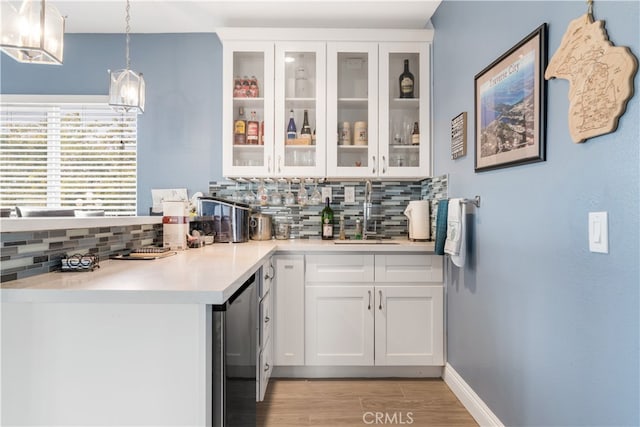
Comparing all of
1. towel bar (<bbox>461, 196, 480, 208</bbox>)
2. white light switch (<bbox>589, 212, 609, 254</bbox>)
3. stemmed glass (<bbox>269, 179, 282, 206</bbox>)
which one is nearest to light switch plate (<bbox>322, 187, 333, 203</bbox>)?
stemmed glass (<bbox>269, 179, 282, 206</bbox>)

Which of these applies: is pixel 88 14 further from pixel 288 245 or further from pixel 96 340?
pixel 96 340

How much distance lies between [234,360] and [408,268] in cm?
151

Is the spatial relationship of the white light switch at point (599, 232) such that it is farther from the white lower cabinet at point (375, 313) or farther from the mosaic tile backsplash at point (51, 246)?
the mosaic tile backsplash at point (51, 246)

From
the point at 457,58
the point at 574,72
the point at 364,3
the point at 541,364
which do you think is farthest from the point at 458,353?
the point at 364,3

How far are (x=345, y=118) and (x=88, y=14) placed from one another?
2.08 m

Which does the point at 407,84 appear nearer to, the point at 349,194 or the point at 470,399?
the point at 349,194

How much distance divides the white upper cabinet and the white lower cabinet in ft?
2.35

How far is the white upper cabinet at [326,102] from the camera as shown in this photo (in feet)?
8.65

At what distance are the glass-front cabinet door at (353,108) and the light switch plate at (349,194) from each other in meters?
0.29

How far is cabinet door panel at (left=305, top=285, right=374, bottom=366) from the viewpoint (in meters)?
2.36

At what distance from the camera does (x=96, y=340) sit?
959 millimetres

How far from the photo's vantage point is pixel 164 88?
2953 millimetres

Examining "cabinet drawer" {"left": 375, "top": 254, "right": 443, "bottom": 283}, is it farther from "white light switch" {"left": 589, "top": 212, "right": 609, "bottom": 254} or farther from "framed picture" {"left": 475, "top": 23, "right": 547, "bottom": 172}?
"white light switch" {"left": 589, "top": 212, "right": 609, "bottom": 254}

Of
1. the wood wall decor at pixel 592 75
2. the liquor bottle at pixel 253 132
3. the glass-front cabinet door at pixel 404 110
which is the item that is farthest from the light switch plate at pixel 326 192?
the wood wall decor at pixel 592 75
